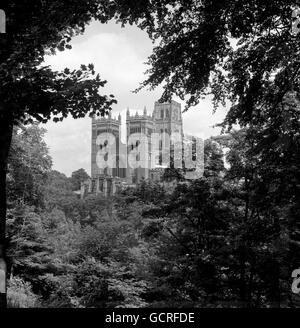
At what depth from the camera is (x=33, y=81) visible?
730 centimetres

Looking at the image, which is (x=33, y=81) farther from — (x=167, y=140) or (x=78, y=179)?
(x=78, y=179)

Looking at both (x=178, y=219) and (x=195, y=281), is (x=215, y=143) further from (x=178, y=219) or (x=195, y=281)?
(x=195, y=281)

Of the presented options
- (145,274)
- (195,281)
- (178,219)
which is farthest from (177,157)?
(145,274)

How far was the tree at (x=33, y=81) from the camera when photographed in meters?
6.97

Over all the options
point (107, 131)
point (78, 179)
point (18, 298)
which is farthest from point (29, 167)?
point (78, 179)

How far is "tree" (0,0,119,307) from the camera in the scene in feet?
22.9

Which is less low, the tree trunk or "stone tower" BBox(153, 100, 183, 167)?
"stone tower" BBox(153, 100, 183, 167)

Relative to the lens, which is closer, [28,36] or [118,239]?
[28,36]

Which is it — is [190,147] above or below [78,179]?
below

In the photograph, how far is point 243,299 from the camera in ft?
40.2
